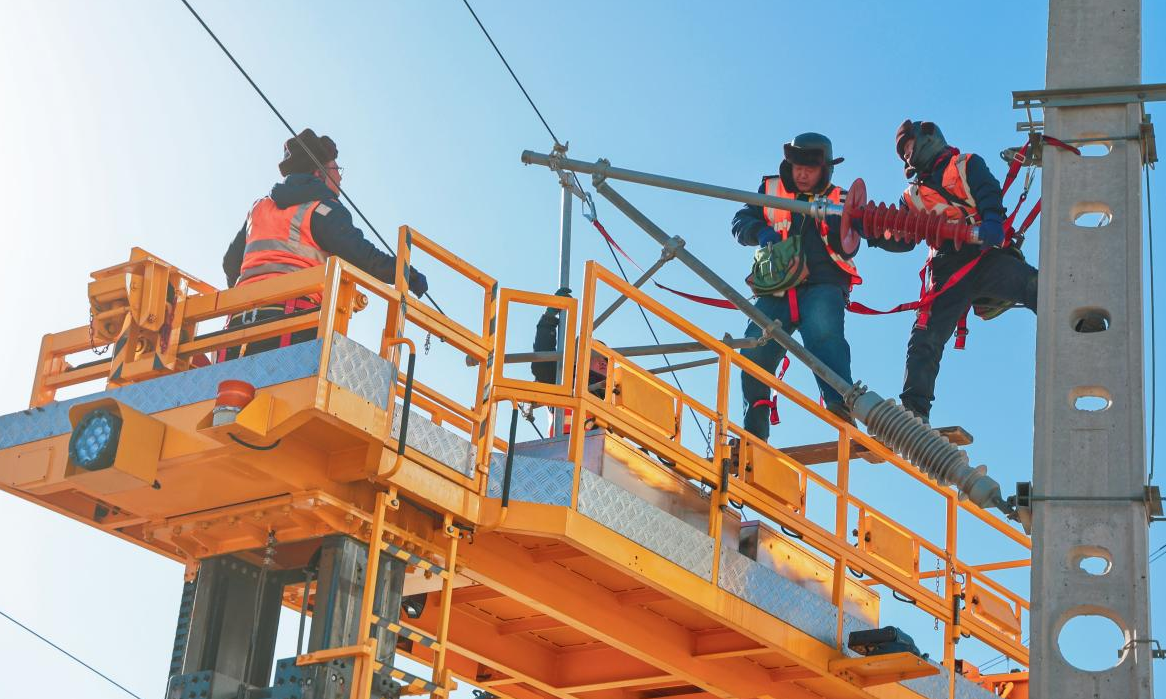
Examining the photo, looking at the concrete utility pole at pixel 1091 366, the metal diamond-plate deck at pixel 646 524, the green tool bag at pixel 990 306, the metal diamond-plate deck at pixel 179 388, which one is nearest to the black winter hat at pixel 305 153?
the metal diamond-plate deck at pixel 179 388

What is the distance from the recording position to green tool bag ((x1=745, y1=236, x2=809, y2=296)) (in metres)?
14.5

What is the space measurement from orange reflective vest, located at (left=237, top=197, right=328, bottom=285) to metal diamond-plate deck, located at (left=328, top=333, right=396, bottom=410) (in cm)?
187

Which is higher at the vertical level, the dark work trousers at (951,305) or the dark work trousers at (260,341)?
the dark work trousers at (951,305)

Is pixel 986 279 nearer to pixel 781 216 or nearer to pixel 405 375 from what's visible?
pixel 781 216

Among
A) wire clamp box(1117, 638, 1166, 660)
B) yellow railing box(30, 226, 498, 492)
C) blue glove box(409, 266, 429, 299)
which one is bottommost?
wire clamp box(1117, 638, 1166, 660)

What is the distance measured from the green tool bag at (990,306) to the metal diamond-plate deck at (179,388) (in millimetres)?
7363

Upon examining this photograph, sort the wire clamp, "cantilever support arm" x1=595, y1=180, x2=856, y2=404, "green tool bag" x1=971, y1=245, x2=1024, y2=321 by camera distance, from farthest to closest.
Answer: "green tool bag" x1=971, y1=245, x2=1024, y2=321, "cantilever support arm" x1=595, y1=180, x2=856, y2=404, the wire clamp

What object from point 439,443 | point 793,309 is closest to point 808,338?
point 793,309

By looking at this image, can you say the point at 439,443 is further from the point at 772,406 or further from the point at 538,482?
the point at 772,406

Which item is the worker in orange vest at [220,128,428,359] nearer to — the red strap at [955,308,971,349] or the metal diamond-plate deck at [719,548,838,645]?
the metal diamond-plate deck at [719,548,838,645]

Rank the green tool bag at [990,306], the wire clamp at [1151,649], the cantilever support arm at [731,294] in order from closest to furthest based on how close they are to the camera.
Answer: the wire clamp at [1151,649]
the cantilever support arm at [731,294]
the green tool bag at [990,306]

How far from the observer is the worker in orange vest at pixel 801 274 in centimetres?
1430

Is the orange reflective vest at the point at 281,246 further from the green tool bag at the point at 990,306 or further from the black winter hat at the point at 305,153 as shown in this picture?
the green tool bag at the point at 990,306

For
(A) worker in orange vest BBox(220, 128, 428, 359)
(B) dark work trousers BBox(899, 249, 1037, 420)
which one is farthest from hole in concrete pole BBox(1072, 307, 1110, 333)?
(B) dark work trousers BBox(899, 249, 1037, 420)
